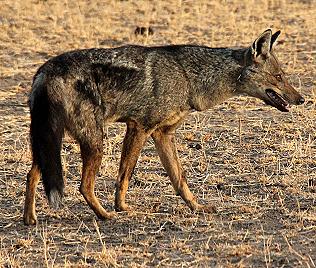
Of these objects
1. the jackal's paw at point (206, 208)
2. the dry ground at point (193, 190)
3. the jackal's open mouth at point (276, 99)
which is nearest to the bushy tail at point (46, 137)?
the dry ground at point (193, 190)

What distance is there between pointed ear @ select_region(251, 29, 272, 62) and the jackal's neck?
6.3 inches

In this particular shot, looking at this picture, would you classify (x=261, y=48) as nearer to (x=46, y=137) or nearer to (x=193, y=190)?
(x=193, y=190)

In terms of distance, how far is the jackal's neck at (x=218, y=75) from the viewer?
8812 millimetres

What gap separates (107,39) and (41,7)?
3.26 m

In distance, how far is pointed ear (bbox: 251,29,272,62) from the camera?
8.82 meters

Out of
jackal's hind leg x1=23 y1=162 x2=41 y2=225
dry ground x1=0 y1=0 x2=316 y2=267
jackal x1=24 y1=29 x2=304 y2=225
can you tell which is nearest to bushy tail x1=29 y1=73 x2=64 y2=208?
jackal x1=24 y1=29 x2=304 y2=225

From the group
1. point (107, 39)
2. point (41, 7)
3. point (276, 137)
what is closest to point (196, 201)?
point (276, 137)

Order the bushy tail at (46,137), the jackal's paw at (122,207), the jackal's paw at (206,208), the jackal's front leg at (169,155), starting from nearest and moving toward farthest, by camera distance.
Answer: the bushy tail at (46,137) → the jackal's paw at (206,208) → the jackal's paw at (122,207) → the jackal's front leg at (169,155)

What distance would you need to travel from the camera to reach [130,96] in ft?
27.7

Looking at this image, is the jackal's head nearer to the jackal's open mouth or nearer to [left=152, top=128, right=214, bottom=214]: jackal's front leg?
the jackal's open mouth

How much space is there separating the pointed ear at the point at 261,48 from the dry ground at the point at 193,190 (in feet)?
4.32

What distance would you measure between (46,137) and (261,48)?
2.30 metres

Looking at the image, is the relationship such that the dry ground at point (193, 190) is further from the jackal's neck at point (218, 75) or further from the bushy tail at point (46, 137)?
the jackal's neck at point (218, 75)

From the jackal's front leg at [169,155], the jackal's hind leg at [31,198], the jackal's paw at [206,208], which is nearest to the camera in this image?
the jackal's hind leg at [31,198]
